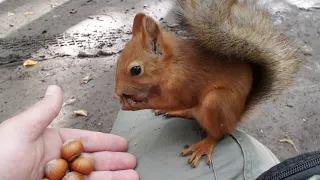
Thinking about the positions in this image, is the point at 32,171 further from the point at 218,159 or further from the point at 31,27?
the point at 31,27

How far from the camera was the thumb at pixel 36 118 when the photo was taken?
1.13 meters

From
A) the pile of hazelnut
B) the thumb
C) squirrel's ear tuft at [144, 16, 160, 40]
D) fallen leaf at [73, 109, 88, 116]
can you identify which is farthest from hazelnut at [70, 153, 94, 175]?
fallen leaf at [73, 109, 88, 116]

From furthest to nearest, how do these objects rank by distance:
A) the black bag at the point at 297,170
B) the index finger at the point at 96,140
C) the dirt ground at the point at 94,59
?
1. the dirt ground at the point at 94,59
2. the index finger at the point at 96,140
3. the black bag at the point at 297,170

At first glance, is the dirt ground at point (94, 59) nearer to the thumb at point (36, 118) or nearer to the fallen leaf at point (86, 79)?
the fallen leaf at point (86, 79)

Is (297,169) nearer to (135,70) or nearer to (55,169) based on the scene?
(135,70)

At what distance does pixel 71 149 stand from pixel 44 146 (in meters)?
0.09

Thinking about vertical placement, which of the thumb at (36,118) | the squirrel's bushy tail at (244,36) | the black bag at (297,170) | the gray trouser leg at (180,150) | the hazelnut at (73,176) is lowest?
the hazelnut at (73,176)

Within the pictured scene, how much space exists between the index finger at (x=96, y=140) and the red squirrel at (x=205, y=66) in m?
0.18

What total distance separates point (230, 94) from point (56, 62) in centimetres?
146

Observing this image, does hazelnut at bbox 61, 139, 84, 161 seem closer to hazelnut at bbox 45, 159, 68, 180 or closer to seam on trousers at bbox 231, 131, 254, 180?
hazelnut at bbox 45, 159, 68, 180

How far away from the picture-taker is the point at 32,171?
1.14m

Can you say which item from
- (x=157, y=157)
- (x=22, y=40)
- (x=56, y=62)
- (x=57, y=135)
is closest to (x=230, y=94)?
(x=157, y=157)

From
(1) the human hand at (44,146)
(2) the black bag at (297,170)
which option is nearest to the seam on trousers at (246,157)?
(2) the black bag at (297,170)

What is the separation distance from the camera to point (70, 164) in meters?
1.21
